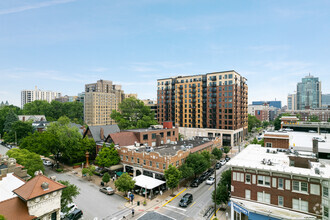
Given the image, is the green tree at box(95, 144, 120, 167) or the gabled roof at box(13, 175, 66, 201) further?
the green tree at box(95, 144, 120, 167)

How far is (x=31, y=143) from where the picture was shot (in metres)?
49.0

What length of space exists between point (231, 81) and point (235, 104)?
10.3 meters

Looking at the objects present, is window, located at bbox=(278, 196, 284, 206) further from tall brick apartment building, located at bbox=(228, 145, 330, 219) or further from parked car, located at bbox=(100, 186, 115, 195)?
parked car, located at bbox=(100, 186, 115, 195)

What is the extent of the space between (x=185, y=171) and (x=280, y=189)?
669 inches

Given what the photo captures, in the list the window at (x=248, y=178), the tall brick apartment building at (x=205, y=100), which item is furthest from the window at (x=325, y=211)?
the tall brick apartment building at (x=205, y=100)

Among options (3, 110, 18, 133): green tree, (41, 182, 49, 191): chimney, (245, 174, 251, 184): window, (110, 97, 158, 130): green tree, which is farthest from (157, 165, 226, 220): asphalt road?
(3, 110, 18, 133): green tree

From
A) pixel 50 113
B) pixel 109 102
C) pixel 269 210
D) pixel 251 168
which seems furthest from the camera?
pixel 109 102

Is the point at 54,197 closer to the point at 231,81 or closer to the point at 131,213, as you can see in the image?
the point at 131,213

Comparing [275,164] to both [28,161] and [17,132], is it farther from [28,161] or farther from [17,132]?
[17,132]

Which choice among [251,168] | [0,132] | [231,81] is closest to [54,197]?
[251,168]

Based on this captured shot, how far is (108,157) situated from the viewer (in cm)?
4400

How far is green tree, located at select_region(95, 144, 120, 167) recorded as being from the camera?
43344 millimetres

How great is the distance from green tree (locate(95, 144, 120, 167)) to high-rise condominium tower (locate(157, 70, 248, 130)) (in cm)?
5540

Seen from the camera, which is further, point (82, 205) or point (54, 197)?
point (82, 205)
